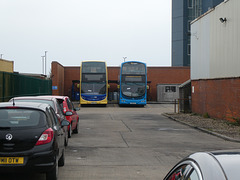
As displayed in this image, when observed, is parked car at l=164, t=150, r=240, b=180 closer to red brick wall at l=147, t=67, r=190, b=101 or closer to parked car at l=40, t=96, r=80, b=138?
parked car at l=40, t=96, r=80, b=138

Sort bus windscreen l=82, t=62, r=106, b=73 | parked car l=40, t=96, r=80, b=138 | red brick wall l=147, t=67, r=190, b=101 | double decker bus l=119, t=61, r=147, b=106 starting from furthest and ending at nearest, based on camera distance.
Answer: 1. red brick wall l=147, t=67, r=190, b=101
2. double decker bus l=119, t=61, r=147, b=106
3. bus windscreen l=82, t=62, r=106, b=73
4. parked car l=40, t=96, r=80, b=138

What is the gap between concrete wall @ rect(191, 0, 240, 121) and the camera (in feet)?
72.0

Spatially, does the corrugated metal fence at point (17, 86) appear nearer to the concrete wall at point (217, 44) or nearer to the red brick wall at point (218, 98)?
the red brick wall at point (218, 98)

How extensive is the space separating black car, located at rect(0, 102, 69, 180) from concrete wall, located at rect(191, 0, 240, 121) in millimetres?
14965

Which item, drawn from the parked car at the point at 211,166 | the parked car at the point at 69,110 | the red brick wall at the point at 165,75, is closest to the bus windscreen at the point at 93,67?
the red brick wall at the point at 165,75

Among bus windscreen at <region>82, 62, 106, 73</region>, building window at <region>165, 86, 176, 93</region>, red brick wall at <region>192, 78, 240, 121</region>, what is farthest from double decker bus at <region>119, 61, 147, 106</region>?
red brick wall at <region>192, 78, 240, 121</region>

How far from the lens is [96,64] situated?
42500 millimetres

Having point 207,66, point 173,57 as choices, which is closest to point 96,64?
point 207,66

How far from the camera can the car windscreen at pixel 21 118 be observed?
7750 mm

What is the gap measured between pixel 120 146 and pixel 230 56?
437 inches

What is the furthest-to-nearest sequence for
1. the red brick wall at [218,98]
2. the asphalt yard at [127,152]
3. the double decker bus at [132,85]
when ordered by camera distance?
the double decker bus at [132,85], the red brick wall at [218,98], the asphalt yard at [127,152]

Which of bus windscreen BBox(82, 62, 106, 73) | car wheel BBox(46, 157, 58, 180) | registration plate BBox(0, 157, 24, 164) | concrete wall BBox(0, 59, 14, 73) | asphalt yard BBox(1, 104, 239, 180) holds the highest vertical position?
bus windscreen BBox(82, 62, 106, 73)

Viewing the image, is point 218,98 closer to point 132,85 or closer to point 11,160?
point 11,160

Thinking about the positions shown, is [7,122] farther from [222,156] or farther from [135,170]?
[222,156]
